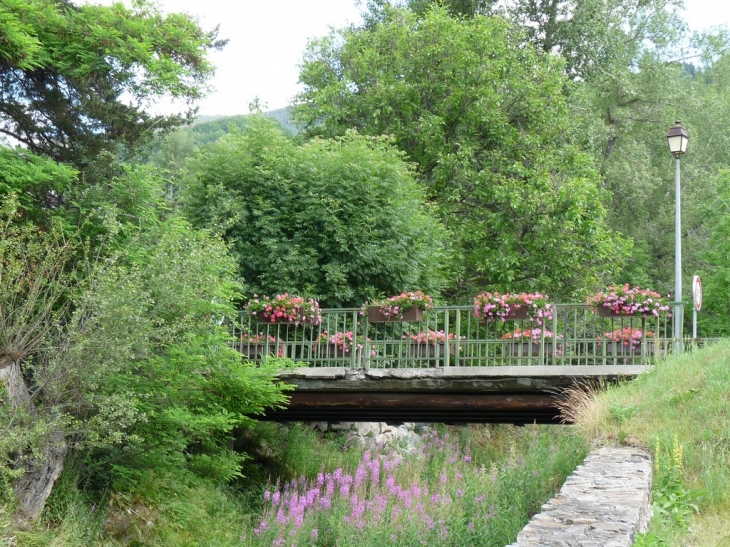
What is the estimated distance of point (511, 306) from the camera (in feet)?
43.8

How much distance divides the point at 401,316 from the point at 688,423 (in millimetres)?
5727

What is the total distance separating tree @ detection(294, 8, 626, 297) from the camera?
72.6ft

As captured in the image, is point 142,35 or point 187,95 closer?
point 142,35

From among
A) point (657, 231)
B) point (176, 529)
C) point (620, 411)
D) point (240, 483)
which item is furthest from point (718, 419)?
point (657, 231)

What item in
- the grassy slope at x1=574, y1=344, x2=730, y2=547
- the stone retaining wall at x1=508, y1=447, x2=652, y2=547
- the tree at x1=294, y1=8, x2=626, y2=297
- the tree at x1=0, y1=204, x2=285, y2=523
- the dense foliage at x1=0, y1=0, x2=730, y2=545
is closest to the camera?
the stone retaining wall at x1=508, y1=447, x2=652, y2=547

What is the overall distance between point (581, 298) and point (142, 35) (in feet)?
43.1

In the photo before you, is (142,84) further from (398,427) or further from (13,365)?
(398,427)

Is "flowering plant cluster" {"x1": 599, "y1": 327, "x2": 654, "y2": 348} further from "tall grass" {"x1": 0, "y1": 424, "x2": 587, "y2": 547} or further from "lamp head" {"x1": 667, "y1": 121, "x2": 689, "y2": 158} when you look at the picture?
"lamp head" {"x1": 667, "y1": 121, "x2": 689, "y2": 158}

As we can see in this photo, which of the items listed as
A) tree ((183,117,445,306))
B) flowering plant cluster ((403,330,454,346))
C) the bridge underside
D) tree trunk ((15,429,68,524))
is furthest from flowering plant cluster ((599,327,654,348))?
tree trunk ((15,429,68,524))

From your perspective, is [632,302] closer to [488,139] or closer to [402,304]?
[402,304]

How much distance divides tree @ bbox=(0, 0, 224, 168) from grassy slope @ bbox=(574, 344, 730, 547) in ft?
29.5

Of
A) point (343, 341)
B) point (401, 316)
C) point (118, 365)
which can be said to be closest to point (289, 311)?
point (343, 341)

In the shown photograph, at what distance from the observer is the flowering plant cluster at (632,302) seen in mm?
12789

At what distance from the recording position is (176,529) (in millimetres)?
12414
